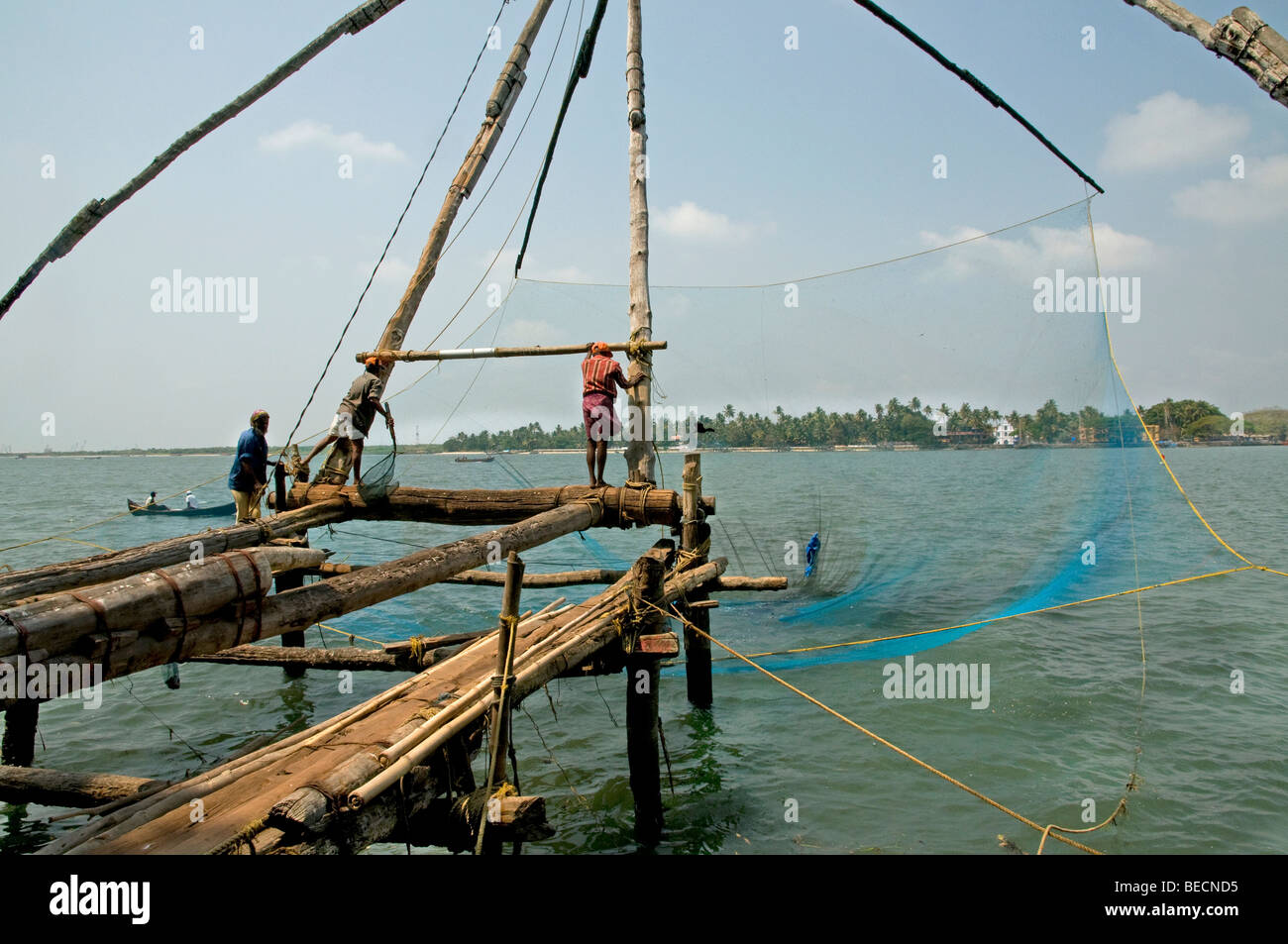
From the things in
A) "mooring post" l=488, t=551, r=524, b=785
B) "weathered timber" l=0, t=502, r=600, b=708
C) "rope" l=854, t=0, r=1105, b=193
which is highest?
"rope" l=854, t=0, r=1105, b=193

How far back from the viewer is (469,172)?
1175 cm

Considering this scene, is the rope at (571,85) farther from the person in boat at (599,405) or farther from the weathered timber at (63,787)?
the weathered timber at (63,787)

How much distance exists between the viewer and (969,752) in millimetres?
9180

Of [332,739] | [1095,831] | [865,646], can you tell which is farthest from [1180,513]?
[332,739]

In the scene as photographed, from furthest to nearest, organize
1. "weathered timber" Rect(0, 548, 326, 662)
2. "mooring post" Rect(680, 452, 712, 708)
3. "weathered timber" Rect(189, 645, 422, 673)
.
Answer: "mooring post" Rect(680, 452, 712, 708), "weathered timber" Rect(189, 645, 422, 673), "weathered timber" Rect(0, 548, 326, 662)

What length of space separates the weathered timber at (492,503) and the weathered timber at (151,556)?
0.96ft

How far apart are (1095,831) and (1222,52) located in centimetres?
662

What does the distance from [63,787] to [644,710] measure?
4545 millimetres

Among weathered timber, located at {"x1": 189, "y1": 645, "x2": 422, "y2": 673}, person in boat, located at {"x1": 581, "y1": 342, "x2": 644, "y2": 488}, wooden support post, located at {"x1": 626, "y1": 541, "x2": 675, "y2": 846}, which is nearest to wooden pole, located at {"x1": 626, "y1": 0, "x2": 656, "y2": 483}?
person in boat, located at {"x1": 581, "y1": 342, "x2": 644, "y2": 488}

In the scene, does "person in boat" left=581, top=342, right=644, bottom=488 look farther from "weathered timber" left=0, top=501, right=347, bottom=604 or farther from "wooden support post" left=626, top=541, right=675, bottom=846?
"weathered timber" left=0, top=501, right=347, bottom=604

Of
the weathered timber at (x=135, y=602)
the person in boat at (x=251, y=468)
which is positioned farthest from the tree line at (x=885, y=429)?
the weathered timber at (x=135, y=602)

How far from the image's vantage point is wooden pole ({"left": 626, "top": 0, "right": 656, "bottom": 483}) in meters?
10.1

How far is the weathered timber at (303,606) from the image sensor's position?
328 cm

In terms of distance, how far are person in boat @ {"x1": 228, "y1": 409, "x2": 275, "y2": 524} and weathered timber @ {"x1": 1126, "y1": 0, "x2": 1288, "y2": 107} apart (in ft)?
33.2
